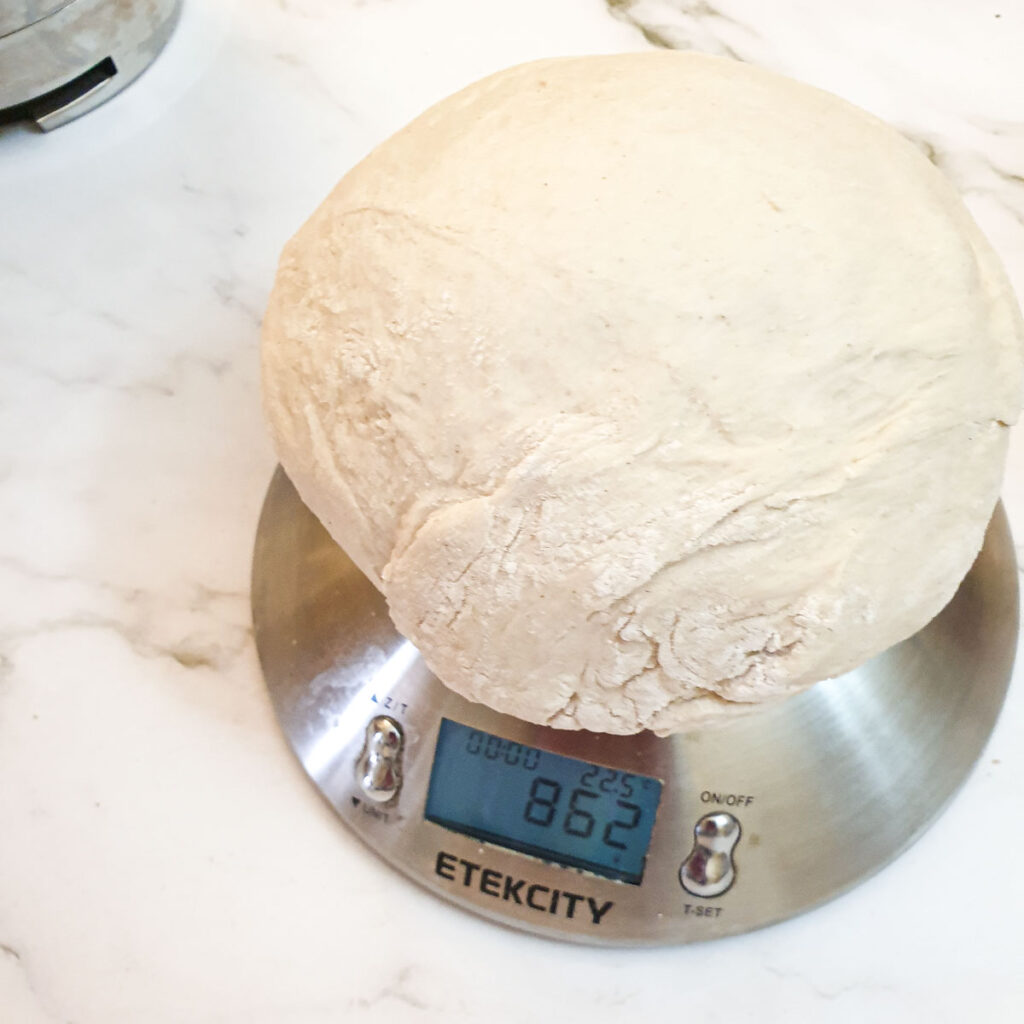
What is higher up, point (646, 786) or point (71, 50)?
point (71, 50)

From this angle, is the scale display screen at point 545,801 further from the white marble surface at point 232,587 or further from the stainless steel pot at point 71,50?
the stainless steel pot at point 71,50

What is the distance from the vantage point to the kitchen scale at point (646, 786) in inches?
30.8

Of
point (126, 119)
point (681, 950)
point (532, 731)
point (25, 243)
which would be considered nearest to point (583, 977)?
point (681, 950)

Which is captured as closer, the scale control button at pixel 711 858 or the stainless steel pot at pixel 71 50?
the scale control button at pixel 711 858

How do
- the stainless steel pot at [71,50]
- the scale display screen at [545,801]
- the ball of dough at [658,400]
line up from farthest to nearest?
the stainless steel pot at [71,50] → the scale display screen at [545,801] → the ball of dough at [658,400]

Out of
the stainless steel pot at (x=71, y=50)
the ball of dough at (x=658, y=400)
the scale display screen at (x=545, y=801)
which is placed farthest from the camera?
the stainless steel pot at (x=71, y=50)

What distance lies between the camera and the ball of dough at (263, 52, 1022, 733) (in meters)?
0.57

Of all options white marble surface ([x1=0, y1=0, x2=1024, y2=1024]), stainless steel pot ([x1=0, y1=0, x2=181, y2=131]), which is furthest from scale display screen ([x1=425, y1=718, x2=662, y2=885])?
stainless steel pot ([x1=0, y1=0, x2=181, y2=131])

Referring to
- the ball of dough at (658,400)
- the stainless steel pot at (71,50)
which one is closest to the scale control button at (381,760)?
the ball of dough at (658,400)

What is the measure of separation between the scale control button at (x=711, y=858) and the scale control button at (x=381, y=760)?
255mm

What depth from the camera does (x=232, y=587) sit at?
38.9 inches

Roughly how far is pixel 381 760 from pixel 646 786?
9.0 inches

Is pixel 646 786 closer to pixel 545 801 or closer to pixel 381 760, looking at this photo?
pixel 545 801

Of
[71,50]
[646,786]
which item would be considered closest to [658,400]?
[646,786]
